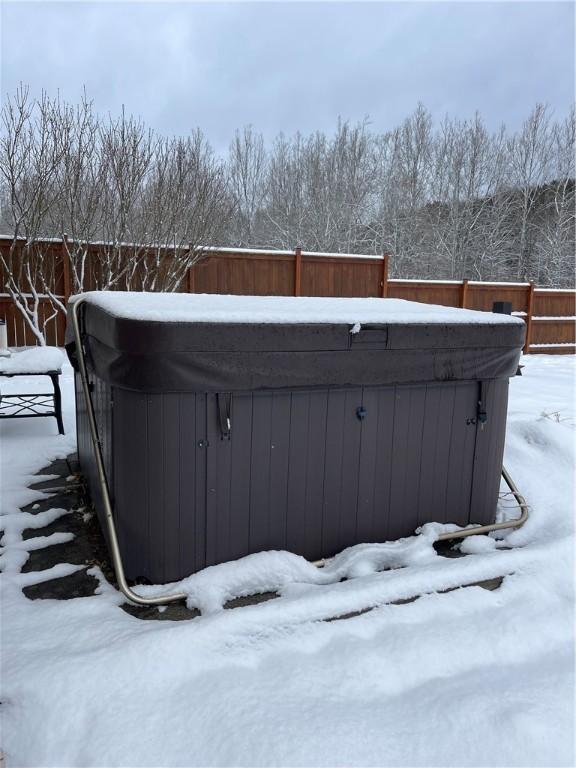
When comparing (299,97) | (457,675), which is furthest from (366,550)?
(299,97)

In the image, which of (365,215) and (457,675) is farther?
(365,215)

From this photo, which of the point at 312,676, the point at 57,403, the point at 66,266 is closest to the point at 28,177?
the point at 66,266

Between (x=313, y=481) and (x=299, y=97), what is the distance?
2411 centimetres

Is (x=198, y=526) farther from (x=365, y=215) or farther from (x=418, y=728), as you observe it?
(x=365, y=215)

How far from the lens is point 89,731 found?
140 cm

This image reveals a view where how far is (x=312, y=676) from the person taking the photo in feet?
5.36

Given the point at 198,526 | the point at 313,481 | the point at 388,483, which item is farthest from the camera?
the point at 388,483

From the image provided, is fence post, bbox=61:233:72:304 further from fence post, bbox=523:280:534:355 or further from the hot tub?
fence post, bbox=523:280:534:355

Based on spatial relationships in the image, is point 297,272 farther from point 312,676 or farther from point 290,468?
point 312,676

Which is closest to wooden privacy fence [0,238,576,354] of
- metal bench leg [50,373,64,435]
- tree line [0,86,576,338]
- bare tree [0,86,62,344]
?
bare tree [0,86,62,344]

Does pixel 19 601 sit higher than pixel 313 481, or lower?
lower

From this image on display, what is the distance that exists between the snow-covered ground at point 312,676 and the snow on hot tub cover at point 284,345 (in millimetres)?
834

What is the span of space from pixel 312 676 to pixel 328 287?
9.20 metres

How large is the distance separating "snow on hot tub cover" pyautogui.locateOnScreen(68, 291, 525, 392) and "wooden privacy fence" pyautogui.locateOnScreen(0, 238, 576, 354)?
267 inches
